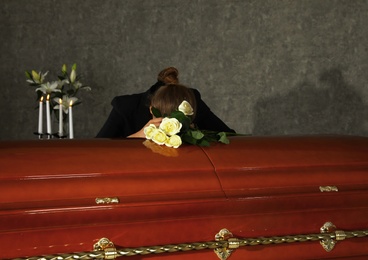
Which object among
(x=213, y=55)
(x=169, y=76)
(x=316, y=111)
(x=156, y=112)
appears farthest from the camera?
(x=213, y=55)

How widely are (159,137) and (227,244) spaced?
471mm

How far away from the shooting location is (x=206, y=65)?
212 inches

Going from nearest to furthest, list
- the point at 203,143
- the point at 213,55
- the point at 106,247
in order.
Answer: the point at 106,247 → the point at 203,143 → the point at 213,55

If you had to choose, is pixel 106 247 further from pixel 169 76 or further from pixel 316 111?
pixel 316 111

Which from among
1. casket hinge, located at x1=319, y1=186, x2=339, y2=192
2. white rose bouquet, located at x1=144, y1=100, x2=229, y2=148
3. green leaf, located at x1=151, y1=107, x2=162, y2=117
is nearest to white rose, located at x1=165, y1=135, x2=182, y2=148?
white rose bouquet, located at x1=144, y1=100, x2=229, y2=148

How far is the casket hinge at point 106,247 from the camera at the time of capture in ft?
6.98

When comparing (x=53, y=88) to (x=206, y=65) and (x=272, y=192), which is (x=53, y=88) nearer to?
(x=206, y=65)

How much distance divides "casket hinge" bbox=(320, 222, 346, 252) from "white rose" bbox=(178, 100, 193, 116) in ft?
2.14

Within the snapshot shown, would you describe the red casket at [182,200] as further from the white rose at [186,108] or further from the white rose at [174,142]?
the white rose at [186,108]

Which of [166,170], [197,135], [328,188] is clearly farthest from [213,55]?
[166,170]

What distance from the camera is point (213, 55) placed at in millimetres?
5379

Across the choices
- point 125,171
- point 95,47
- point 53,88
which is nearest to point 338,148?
point 125,171

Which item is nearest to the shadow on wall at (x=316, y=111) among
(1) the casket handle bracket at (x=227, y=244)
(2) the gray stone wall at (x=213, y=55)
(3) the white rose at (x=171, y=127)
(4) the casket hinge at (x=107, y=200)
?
(2) the gray stone wall at (x=213, y=55)

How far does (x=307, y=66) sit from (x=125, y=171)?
3236 mm
